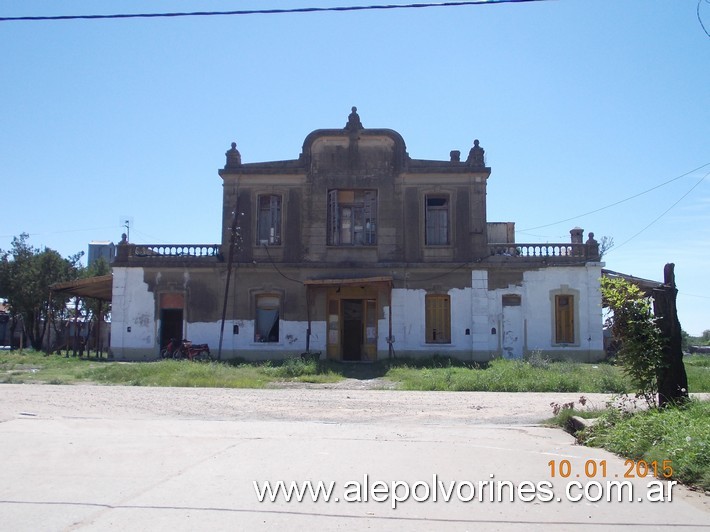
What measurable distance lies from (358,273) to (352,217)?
2441mm

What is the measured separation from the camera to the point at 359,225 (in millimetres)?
28453

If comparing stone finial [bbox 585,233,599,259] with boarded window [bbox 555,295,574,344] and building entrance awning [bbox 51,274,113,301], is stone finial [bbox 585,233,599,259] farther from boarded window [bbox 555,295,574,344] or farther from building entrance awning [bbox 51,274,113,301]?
building entrance awning [bbox 51,274,113,301]

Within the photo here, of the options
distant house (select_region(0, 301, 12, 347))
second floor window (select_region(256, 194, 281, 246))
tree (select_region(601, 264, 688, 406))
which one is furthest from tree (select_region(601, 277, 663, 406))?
distant house (select_region(0, 301, 12, 347))

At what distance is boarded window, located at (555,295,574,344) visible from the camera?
91.5 feet

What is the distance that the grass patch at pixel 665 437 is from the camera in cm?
687

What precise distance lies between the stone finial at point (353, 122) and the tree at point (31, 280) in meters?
24.8

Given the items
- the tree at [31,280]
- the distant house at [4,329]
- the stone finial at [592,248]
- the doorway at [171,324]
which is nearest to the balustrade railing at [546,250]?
the stone finial at [592,248]

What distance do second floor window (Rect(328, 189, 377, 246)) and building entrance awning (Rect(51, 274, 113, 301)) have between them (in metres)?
9.54

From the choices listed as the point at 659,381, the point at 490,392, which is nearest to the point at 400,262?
the point at 490,392

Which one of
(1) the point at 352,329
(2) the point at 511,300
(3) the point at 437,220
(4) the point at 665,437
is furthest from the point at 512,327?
(4) the point at 665,437

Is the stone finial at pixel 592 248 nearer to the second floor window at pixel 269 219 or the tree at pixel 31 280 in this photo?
the second floor window at pixel 269 219

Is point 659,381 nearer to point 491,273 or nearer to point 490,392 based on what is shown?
point 490,392

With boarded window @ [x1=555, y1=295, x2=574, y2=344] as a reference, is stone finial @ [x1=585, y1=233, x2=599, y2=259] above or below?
above

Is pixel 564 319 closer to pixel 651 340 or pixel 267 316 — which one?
pixel 267 316
